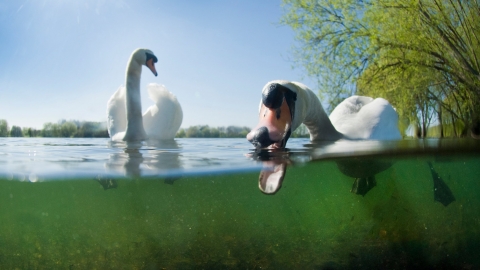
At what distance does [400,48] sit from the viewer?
10.3 metres

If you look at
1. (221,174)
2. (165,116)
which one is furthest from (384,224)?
(165,116)

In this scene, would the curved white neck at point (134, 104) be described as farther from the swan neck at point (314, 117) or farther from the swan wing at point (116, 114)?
the swan neck at point (314, 117)

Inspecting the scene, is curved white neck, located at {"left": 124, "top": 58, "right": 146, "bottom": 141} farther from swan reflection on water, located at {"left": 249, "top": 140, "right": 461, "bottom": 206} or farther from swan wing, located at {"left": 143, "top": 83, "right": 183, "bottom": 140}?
swan reflection on water, located at {"left": 249, "top": 140, "right": 461, "bottom": 206}

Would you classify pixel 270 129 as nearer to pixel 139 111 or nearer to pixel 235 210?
pixel 235 210

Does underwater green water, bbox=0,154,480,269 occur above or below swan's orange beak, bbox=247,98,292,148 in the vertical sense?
below

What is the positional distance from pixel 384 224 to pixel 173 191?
2.90 metres

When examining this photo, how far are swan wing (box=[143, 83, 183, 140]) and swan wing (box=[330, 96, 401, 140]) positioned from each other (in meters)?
4.07

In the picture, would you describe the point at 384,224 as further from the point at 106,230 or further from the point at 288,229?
the point at 106,230

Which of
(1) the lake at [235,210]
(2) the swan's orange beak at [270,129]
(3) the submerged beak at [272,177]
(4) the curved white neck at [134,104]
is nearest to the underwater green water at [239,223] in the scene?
(1) the lake at [235,210]

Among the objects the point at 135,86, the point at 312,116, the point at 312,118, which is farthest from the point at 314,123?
the point at 135,86

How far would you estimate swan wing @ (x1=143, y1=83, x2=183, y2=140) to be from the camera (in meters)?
9.41

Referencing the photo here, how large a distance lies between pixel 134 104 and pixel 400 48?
653 cm

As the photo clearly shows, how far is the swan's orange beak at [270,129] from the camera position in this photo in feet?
11.6

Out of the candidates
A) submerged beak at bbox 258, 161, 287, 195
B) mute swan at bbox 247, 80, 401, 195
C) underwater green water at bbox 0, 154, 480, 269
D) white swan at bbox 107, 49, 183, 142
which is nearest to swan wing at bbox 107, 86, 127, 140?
white swan at bbox 107, 49, 183, 142
